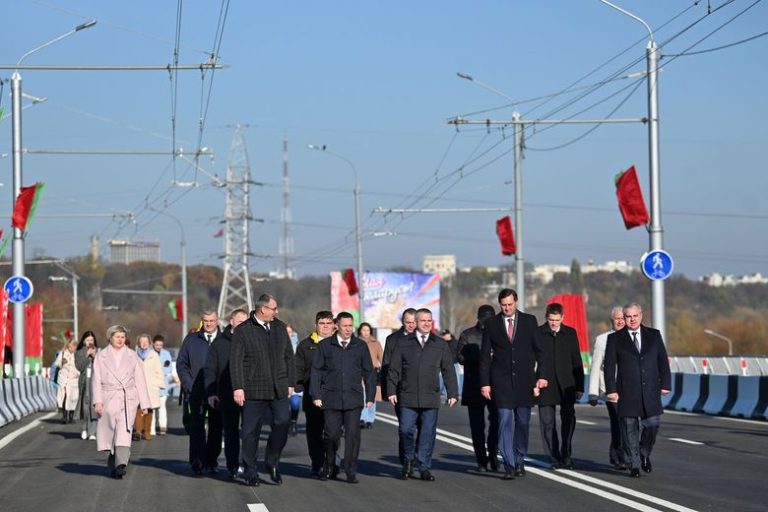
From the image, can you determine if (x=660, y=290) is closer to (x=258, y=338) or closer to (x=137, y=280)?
(x=258, y=338)

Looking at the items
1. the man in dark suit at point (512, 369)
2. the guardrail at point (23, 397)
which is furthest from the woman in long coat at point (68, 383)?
the man in dark suit at point (512, 369)

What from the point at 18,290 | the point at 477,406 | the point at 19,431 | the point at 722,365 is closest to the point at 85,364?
the point at 19,431

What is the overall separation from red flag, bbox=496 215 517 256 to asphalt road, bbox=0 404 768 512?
25.2 meters

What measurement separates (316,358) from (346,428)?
814 mm

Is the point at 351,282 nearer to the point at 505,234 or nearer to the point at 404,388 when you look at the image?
the point at 505,234

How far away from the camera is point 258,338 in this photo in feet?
49.3

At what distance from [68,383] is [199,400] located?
1216 centimetres

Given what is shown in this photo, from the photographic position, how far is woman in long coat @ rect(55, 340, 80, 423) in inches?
1097

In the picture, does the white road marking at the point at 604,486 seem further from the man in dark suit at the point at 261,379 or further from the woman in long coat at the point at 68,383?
the woman in long coat at the point at 68,383

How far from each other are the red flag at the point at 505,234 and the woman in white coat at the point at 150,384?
78.7 ft

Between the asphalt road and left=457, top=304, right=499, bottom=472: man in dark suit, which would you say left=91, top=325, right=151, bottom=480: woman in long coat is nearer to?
the asphalt road

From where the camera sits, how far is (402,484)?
15.0 m

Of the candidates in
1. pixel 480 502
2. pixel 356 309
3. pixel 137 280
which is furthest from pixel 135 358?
pixel 137 280

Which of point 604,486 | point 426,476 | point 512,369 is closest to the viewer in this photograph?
point 604,486
